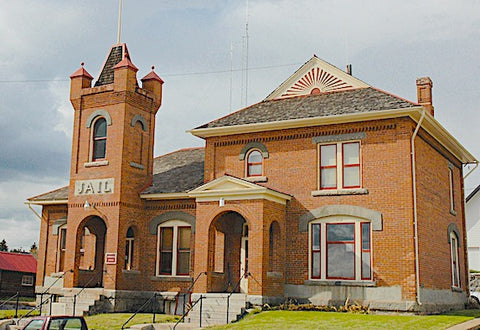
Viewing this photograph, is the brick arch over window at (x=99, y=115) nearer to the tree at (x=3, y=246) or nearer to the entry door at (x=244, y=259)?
the entry door at (x=244, y=259)

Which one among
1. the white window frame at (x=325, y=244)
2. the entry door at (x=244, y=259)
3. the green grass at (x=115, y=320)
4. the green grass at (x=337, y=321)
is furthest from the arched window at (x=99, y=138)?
the green grass at (x=337, y=321)

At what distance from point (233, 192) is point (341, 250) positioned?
4.47 metres

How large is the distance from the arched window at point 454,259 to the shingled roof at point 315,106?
25.5 ft

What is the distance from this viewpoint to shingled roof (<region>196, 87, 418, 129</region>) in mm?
23422

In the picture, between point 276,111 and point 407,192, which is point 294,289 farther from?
point 276,111

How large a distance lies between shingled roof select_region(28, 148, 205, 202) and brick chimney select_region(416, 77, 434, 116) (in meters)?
10.1

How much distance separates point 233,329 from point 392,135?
29.9ft

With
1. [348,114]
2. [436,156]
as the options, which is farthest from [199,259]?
[436,156]

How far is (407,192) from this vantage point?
2217cm

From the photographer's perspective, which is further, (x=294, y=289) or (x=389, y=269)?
(x=294, y=289)

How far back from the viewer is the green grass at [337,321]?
18609 mm

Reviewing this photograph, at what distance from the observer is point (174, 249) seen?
87.8 ft

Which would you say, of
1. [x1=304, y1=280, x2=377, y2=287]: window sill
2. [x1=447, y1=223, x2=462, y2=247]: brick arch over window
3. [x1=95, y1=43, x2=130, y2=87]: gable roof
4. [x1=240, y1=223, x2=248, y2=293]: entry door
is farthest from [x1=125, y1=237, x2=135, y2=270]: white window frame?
[x1=447, y1=223, x2=462, y2=247]: brick arch over window

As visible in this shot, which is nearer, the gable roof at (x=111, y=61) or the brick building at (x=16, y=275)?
the gable roof at (x=111, y=61)
